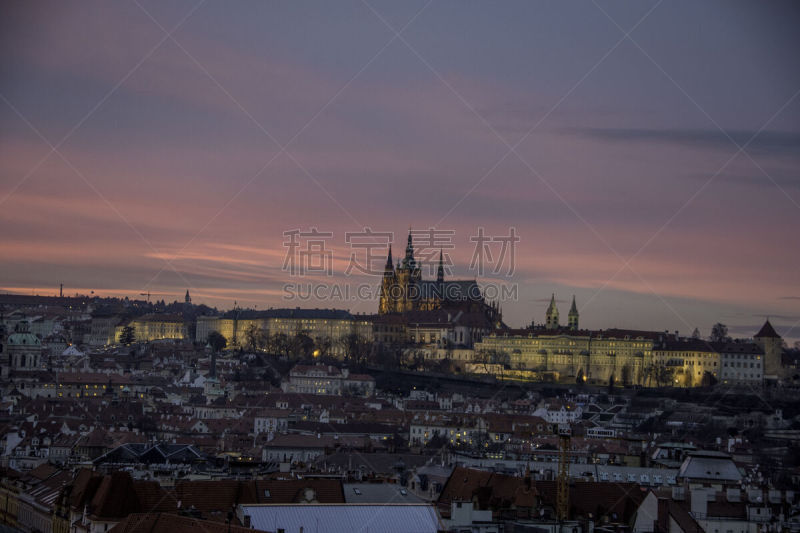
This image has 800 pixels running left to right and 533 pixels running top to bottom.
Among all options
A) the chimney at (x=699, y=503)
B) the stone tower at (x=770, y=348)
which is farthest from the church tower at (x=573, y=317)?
the chimney at (x=699, y=503)

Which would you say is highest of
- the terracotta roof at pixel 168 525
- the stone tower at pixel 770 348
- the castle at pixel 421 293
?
the castle at pixel 421 293

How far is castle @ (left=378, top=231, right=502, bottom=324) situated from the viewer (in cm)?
17938

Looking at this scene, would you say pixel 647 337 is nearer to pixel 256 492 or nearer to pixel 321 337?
pixel 321 337

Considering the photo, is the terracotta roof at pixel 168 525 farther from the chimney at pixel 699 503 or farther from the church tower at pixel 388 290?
the church tower at pixel 388 290

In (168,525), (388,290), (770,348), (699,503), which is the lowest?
(168,525)

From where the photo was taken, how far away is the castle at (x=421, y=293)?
179375mm

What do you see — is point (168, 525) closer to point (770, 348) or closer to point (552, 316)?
point (770, 348)

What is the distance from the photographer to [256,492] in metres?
35.5

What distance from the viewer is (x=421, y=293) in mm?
186625

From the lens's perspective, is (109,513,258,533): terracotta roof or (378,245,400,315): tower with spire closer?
(109,513,258,533): terracotta roof

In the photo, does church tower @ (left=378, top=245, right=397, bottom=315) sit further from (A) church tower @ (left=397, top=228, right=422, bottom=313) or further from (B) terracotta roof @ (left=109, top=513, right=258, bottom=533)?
(B) terracotta roof @ (left=109, top=513, right=258, bottom=533)

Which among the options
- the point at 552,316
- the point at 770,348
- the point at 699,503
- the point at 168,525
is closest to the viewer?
the point at 168,525

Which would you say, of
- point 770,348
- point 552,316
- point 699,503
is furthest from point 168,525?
point 552,316

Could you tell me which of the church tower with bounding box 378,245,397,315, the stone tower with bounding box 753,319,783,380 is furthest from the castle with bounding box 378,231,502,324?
the stone tower with bounding box 753,319,783,380
